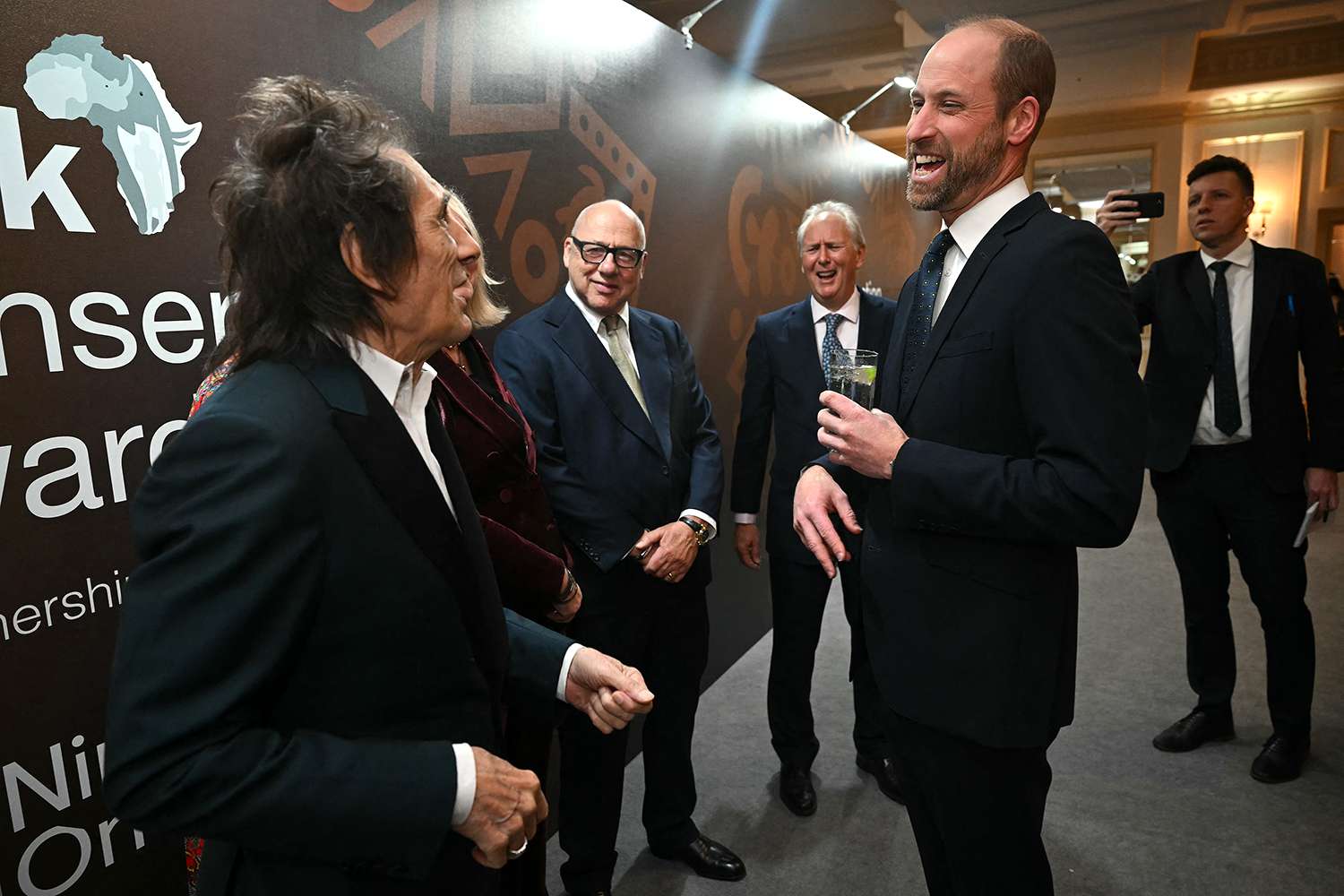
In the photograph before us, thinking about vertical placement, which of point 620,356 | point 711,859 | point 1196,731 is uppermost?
point 620,356

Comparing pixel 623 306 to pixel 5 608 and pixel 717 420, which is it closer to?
pixel 717 420

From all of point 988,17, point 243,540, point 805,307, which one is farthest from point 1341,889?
point 243,540

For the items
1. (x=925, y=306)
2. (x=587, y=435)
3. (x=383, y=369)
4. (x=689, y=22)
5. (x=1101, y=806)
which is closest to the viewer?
(x=383, y=369)

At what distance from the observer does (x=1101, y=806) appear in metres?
2.66

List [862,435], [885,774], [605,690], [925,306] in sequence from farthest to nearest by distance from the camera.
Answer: [885,774], [925,306], [862,435], [605,690]

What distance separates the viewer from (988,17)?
1480mm

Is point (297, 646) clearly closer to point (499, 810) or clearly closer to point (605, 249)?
point (499, 810)

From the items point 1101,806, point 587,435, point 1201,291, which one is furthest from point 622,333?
point 1101,806

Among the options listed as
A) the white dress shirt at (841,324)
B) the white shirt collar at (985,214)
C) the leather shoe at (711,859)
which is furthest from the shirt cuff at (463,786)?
the white dress shirt at (841,324)

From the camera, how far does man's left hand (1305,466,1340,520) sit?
268 cm

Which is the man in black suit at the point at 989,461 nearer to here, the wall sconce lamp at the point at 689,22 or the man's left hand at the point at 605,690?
the man's left hand at the point at 605,690

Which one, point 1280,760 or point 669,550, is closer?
point 669,550

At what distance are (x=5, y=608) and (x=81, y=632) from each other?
14cm

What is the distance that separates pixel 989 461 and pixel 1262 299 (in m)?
2.17
